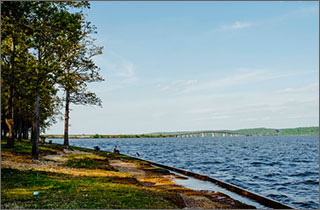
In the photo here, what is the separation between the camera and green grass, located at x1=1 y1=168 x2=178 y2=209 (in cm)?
1342

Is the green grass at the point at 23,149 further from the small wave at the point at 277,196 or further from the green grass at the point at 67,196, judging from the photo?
the small wave at the point at 277,196

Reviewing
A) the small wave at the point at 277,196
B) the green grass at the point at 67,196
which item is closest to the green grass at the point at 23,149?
the green grass at the point at 67,196

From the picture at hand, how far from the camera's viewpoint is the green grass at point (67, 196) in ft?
44.0

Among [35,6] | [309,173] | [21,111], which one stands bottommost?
[309,173]

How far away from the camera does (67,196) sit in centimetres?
1509

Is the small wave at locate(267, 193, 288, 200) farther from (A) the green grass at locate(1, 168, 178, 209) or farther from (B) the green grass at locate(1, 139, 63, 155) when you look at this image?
(B) the green grass at locate(1, 139, 63, 155)

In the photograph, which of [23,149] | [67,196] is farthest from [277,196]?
[23,149]

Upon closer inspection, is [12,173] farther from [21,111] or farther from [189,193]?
[21,111]

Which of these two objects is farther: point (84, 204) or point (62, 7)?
point (62, 7)

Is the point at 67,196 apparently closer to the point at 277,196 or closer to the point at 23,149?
the point at 277,196

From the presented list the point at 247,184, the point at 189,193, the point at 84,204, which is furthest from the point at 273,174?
the point at 84,204

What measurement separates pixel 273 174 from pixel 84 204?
35.3m

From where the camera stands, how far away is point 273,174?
139ft

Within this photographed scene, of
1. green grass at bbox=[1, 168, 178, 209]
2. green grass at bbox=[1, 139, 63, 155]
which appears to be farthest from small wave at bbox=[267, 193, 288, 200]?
green grass at bbox=[1, 139, 63, 155]
